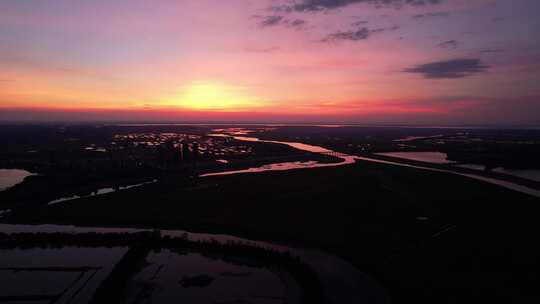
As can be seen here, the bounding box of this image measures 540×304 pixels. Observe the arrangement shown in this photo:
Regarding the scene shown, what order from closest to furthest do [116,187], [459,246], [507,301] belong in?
1. [507,301]
2. [459,246]
3. [116,187]

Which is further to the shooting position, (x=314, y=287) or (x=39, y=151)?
(x=39, y=151)

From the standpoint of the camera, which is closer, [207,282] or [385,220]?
[207,282]

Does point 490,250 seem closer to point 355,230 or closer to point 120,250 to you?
point 355,230

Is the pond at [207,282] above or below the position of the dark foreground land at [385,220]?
below

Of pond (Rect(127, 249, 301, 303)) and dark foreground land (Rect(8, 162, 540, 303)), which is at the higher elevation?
dark foreground land (Rect(8, 162, 540, 303))

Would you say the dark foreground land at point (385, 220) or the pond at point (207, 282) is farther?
the dark foreground land at point (385, 220)

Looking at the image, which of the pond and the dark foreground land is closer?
the pond

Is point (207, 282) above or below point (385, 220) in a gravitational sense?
below

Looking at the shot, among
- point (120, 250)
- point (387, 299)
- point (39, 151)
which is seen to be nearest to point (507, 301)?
point (387, 299)
